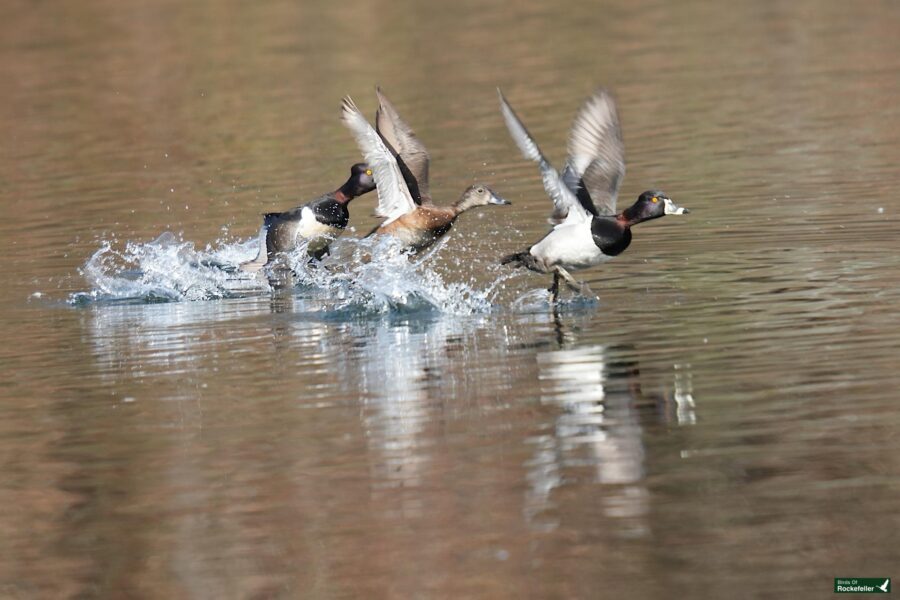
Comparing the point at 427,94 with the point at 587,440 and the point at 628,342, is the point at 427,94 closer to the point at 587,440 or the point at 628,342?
the point at 628,342

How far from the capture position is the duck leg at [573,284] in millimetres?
13586

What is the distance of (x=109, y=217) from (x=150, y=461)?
1077 centimetres

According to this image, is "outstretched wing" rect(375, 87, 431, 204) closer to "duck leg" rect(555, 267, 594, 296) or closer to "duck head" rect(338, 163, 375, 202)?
"duck head" rect(338, 163, 375, 202)

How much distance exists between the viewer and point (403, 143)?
54.0 feet

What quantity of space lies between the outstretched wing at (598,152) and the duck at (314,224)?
2750mm

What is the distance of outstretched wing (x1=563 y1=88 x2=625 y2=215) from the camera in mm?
14165

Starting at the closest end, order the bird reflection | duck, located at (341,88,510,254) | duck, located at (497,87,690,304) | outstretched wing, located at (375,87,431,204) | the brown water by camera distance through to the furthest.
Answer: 1. the brown water
2. the bird reflection
3. duck, located at (497,87,690,304)
4. duck, located at (341,88,510,254)
5. outstretched wing, located at (375,87,431,204)

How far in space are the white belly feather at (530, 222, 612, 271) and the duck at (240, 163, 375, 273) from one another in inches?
125

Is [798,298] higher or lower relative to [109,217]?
lower

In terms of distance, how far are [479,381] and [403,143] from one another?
5934mm

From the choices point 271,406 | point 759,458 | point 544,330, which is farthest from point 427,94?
point 759,458

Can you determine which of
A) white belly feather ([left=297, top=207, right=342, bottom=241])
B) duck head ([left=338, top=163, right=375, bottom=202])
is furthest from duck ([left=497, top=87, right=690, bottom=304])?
white belly feather ([left=297, top=207, right=342, bottom=241])

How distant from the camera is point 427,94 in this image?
27.8 meters

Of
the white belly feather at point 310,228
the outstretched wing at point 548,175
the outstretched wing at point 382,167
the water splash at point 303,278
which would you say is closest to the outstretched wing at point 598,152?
the outstretched wing at point 548,175
